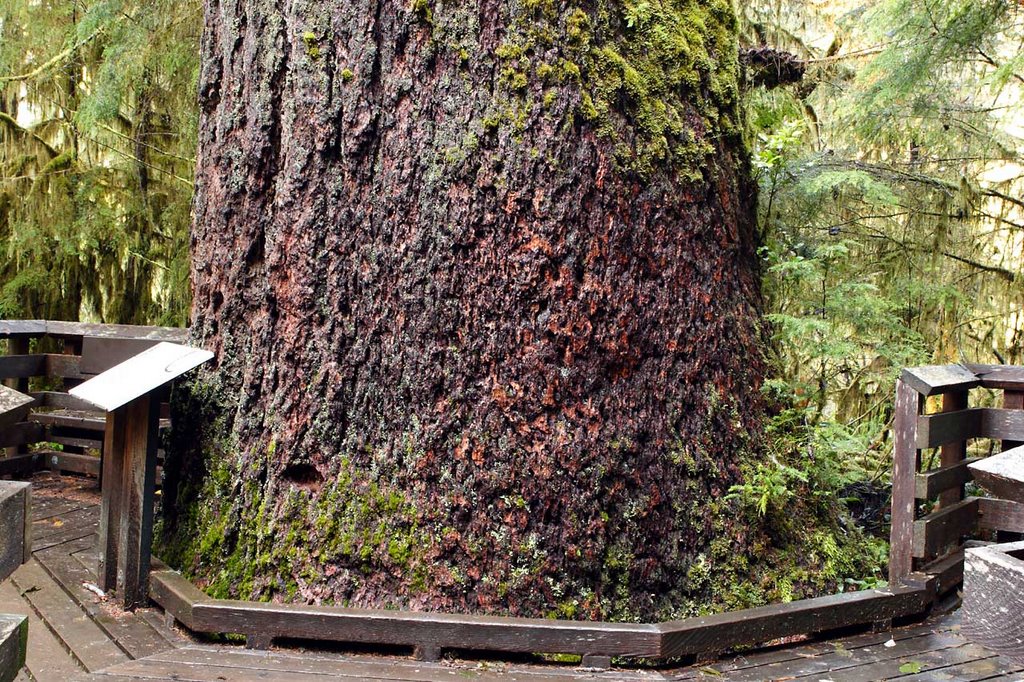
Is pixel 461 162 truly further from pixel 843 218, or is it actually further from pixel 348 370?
pixel 843 218

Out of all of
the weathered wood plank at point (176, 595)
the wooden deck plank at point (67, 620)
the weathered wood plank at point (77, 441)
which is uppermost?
the weathered wood plank at point (77, 441)

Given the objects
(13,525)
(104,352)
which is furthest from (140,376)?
(13,525)

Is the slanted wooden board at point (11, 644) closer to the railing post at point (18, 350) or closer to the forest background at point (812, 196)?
the forest background at point (812, 196)

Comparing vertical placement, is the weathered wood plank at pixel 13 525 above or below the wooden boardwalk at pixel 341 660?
above

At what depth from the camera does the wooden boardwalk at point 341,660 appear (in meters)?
3.66

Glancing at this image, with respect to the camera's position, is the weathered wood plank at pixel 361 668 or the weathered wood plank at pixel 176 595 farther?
the weathered wood plank at pixel 176 595

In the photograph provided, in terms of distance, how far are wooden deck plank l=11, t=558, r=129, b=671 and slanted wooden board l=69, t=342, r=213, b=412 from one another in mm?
1033

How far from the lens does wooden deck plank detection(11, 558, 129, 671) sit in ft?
12.8

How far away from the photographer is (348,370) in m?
Result: 4.33

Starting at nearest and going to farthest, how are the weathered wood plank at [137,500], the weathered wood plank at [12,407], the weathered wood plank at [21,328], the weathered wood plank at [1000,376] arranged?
the weathered wood plank at [12,407]
the weathered wood plank at [137,500]
the weathered wood plank at [1000,376]
the weathered wood plank at [21,328]

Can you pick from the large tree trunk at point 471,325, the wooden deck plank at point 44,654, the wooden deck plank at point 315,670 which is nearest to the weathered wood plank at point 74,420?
the wooden deck plank at point 44,654

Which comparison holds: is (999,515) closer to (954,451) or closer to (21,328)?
(954,451)

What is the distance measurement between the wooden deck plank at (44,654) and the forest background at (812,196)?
305 centimetres

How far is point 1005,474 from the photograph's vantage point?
1.69 meters
